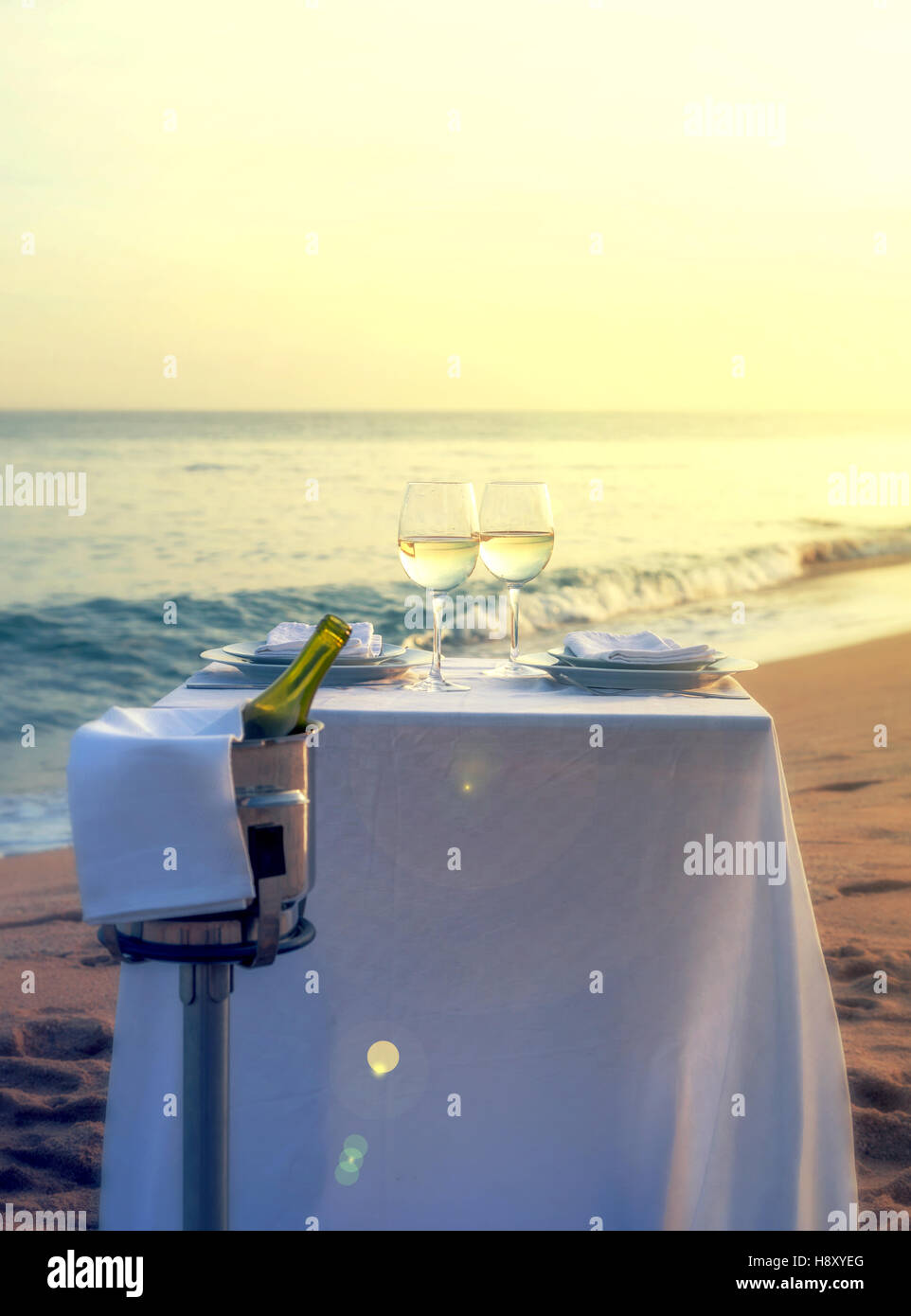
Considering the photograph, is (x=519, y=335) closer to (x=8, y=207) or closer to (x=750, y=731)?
(x=8, y=207)

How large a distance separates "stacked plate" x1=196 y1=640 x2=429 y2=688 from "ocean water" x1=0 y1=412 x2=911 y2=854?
3.35 metres

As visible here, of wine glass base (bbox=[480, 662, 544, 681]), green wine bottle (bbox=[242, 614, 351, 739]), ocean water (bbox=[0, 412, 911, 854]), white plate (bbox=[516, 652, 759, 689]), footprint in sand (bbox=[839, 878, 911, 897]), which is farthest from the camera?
ocean water (bbox=[0, 412, 911, 854])

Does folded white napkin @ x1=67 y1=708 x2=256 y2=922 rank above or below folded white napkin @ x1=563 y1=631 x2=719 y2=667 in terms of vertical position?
below

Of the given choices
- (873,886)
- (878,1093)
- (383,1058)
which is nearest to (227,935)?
(383,1058)

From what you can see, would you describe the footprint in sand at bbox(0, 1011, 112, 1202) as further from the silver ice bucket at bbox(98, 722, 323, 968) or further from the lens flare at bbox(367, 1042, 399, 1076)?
the silver ice bucket at bbox(98, 722, 323, 968)

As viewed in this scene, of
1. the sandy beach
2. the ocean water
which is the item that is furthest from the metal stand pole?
the ocean water

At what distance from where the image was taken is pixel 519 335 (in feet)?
51.0

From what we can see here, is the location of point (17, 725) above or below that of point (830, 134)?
below

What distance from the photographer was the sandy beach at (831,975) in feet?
6.70

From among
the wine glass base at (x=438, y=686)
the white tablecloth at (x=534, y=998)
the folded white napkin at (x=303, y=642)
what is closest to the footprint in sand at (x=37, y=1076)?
the white tablecloth at (x=534, y=998)

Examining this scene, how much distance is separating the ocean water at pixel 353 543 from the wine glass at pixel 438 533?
3603 millimetres

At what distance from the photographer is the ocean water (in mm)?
8180

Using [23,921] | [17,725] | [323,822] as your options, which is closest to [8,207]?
[17,725]
